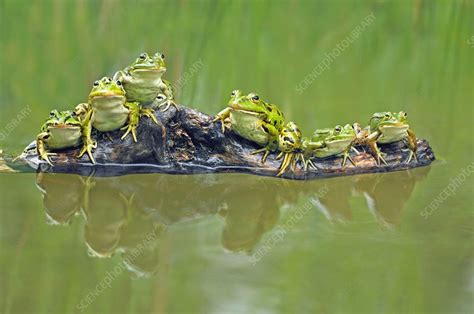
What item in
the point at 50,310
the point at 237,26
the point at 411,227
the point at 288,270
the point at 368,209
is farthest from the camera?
the point at 237,26

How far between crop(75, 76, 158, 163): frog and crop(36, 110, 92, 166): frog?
0.21ft

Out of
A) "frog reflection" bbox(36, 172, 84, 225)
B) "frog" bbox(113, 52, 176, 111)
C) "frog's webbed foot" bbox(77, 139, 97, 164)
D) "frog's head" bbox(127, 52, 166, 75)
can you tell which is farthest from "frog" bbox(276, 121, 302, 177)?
"frog reflection" bbox(36, 172, 84, 225)

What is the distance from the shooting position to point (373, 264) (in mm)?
4656

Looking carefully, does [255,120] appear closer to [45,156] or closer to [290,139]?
[290,139]

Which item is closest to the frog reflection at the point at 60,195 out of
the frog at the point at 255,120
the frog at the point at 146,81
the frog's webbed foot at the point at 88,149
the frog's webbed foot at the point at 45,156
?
the frog's webbed foot at the point at 45,156

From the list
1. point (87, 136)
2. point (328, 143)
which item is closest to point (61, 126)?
point (87, 136)

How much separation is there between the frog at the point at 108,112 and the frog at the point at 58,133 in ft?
0.21

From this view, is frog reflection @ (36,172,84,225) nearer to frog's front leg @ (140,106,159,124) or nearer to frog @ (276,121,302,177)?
frog's front leg @ (140,106,159,124)

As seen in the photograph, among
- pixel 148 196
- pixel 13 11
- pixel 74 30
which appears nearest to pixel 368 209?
pixel 148 196

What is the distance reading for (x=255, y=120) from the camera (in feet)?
20.8

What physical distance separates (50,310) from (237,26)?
25.5ft

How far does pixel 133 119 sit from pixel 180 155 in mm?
535

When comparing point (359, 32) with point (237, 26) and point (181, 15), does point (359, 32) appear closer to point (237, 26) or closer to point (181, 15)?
point (237, 26)

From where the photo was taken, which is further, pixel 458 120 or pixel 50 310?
pixel 458 120
